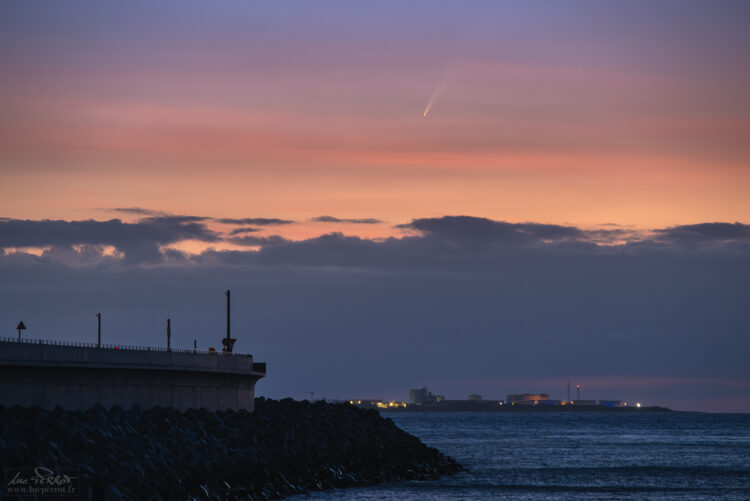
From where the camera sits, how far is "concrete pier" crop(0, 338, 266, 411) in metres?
34.4

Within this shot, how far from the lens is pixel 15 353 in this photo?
1334 inches

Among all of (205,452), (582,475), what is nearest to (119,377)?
(205,452)

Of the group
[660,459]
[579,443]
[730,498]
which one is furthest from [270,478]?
[579,443]

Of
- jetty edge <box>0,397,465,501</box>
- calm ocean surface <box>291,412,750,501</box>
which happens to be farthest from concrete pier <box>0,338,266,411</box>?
calm ocean surface <box>291,412,750,501</box>

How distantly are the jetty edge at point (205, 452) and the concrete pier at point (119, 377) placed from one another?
0.70 meters

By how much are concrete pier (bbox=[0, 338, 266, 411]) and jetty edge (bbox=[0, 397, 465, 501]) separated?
0.70 metres

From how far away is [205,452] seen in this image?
1489 inches

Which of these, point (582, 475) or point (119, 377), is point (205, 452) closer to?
point (119, 377)

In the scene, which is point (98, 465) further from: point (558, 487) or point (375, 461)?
point (558, 487)

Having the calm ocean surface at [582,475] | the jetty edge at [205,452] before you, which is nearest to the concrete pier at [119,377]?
the jetty edge at [205,452]

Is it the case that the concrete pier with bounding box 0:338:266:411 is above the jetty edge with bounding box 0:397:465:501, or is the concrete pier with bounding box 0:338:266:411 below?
above

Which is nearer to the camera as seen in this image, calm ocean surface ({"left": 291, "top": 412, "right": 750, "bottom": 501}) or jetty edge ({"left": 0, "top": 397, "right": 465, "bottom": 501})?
jetty edge ({"left": 0, "top": 397, "right": 465, "bottom": 501})

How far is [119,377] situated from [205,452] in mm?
4807

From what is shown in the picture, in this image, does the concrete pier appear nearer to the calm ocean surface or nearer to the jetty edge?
the jetty edge
